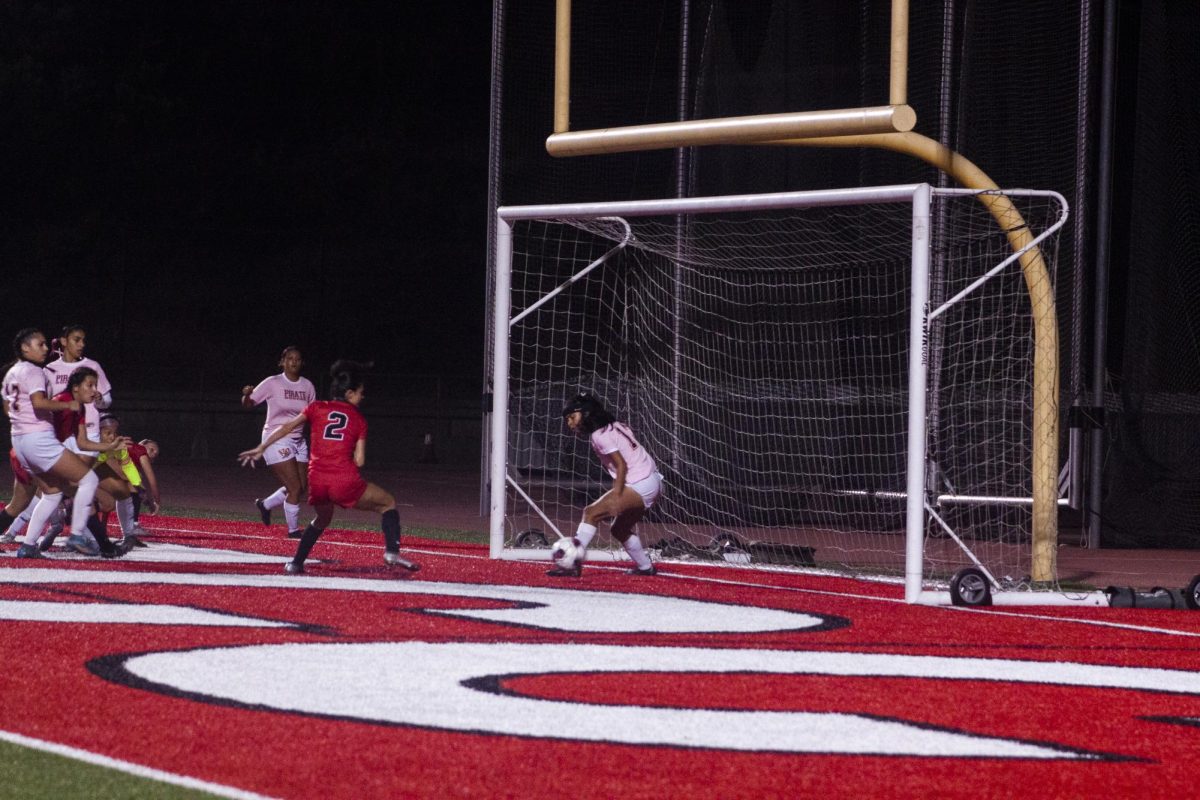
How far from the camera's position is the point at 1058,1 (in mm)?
18094

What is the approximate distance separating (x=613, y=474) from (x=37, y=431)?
4.12 m

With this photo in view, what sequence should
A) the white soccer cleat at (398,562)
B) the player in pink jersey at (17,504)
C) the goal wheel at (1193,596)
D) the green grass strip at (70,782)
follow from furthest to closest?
the player in pink jersey at (17,504) → the white soccer cleat at (398,562) → the goal wheel at (1193,596) → the green grass strip at (70,782)

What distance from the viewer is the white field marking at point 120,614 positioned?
29.4ft

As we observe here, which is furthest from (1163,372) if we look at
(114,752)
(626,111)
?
(114,752)

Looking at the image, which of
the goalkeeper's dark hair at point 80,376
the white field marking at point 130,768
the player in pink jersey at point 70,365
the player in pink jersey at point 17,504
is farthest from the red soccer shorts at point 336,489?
the white field marking at point 130,768

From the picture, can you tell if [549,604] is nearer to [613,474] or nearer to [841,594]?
[613,474]

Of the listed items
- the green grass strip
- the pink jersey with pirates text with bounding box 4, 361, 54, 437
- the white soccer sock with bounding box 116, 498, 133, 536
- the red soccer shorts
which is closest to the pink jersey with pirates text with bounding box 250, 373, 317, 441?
the white soccer sock with bounding box 116, 498, 133, 536

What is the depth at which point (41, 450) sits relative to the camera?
40.8ft

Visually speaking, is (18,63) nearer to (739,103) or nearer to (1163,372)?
(739,103)

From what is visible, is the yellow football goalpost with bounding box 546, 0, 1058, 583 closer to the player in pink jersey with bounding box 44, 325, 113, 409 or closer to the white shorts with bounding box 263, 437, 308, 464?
the player in pink jersey with bounding box 44, 325, 113, 409

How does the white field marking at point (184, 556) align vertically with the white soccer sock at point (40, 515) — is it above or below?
below

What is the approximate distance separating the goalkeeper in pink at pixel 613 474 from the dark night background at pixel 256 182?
3151cm

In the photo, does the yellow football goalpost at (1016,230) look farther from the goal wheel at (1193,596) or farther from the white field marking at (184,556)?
the white field marking at (184,556)

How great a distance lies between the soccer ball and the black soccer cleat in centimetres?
3
